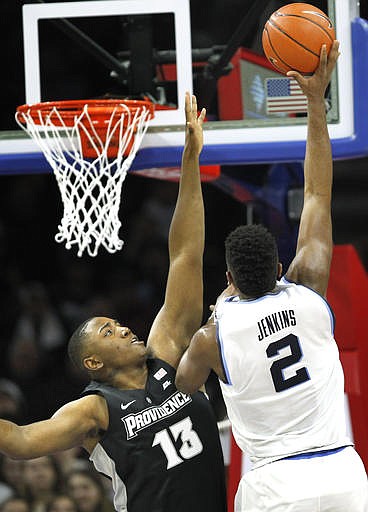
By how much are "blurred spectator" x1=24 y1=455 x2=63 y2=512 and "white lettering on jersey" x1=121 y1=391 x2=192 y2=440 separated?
3.14 meters

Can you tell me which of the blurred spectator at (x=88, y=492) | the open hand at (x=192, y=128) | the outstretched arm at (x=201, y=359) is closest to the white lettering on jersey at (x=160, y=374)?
the outstretched arm at (x=201, y=359)

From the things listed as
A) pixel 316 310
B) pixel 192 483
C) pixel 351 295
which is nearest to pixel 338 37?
pixel 351 295

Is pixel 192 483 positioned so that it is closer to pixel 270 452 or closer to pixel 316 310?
pixel 270 452

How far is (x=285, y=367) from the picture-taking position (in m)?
2.93

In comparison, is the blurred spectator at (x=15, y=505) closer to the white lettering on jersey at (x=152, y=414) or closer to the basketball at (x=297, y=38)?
the white lettering on jersey at (x=152, y=414)

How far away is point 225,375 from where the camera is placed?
2.98 meters

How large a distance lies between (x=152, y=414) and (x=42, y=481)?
322cm

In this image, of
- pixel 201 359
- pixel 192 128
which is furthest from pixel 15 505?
pixel 201 359

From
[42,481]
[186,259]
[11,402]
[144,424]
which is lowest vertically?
[42,481]

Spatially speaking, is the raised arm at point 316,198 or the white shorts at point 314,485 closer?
the white shorts at point 314,485

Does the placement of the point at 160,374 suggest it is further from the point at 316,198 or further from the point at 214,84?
the point at 214,84

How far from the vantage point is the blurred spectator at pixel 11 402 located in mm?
6906

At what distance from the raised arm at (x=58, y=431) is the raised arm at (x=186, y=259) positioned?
1.24 ft

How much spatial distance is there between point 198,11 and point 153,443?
386cm
